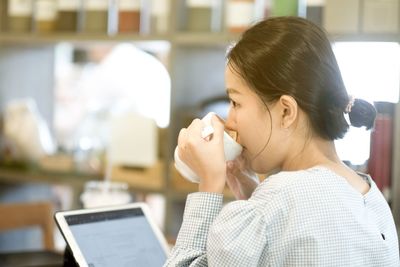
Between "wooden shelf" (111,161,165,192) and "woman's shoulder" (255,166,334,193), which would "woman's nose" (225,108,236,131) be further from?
"wooden shelf" (111,161,165,192)

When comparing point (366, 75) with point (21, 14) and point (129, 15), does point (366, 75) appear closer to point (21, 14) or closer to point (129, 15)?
point (129, 15)

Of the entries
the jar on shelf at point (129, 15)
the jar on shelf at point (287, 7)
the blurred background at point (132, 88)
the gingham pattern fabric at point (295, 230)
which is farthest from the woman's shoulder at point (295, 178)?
the jar on shelf at point (129, 15)

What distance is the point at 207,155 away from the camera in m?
1.23

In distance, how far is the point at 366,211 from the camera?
1.17 metres

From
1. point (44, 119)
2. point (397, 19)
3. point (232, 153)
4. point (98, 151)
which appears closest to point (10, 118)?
point (44, 119)

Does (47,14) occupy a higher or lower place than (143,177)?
higher

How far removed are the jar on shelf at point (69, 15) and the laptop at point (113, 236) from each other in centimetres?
142

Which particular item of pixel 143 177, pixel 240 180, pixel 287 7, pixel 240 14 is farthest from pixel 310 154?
pixel 143 177

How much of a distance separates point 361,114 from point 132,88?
2.16 metres

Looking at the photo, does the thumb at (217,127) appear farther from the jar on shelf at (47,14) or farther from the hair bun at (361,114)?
the jar on shelf at (47,14)

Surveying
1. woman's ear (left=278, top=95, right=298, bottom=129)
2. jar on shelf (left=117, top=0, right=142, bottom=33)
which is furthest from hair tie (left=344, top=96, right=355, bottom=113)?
jar on shelf (left=117, top=0, right=142, bottom=33)

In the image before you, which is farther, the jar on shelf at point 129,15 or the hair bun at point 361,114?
the jar on shelf at point 129,15

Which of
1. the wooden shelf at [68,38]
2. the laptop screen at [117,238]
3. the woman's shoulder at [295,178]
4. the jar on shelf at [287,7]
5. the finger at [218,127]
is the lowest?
the laptop screen at [117,238]

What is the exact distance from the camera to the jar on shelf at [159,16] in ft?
8.47
